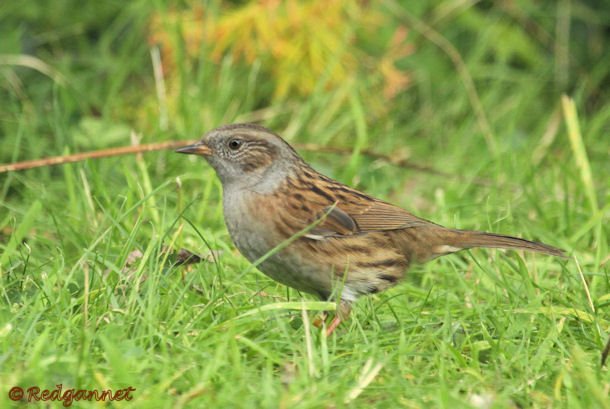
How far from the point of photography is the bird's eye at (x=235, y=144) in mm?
4477

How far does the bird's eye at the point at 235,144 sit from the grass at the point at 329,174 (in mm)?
337

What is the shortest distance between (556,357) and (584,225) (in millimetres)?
1524

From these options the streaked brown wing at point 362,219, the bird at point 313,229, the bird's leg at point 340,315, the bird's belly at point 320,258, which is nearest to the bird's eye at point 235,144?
the bird at point 313,229

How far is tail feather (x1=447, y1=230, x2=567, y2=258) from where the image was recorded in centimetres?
423

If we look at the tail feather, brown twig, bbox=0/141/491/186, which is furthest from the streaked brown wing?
brown twig, bbox=0/141/491/186

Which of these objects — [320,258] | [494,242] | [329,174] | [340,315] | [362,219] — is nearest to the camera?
[340,315]

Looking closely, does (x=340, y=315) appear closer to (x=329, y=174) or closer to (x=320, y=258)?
(x=320, y=258)

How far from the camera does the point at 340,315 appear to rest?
399cm

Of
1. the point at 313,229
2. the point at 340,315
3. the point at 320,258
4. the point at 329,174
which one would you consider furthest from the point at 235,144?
the point at 329,174

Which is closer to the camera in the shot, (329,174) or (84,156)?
(84,156)

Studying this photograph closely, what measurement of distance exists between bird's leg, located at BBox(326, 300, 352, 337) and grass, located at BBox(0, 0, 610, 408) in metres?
0.06

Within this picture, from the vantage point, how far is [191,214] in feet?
17.1

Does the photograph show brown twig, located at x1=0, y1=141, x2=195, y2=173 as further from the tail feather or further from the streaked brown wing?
the tail feather

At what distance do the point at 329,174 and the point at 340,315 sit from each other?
2.10m
